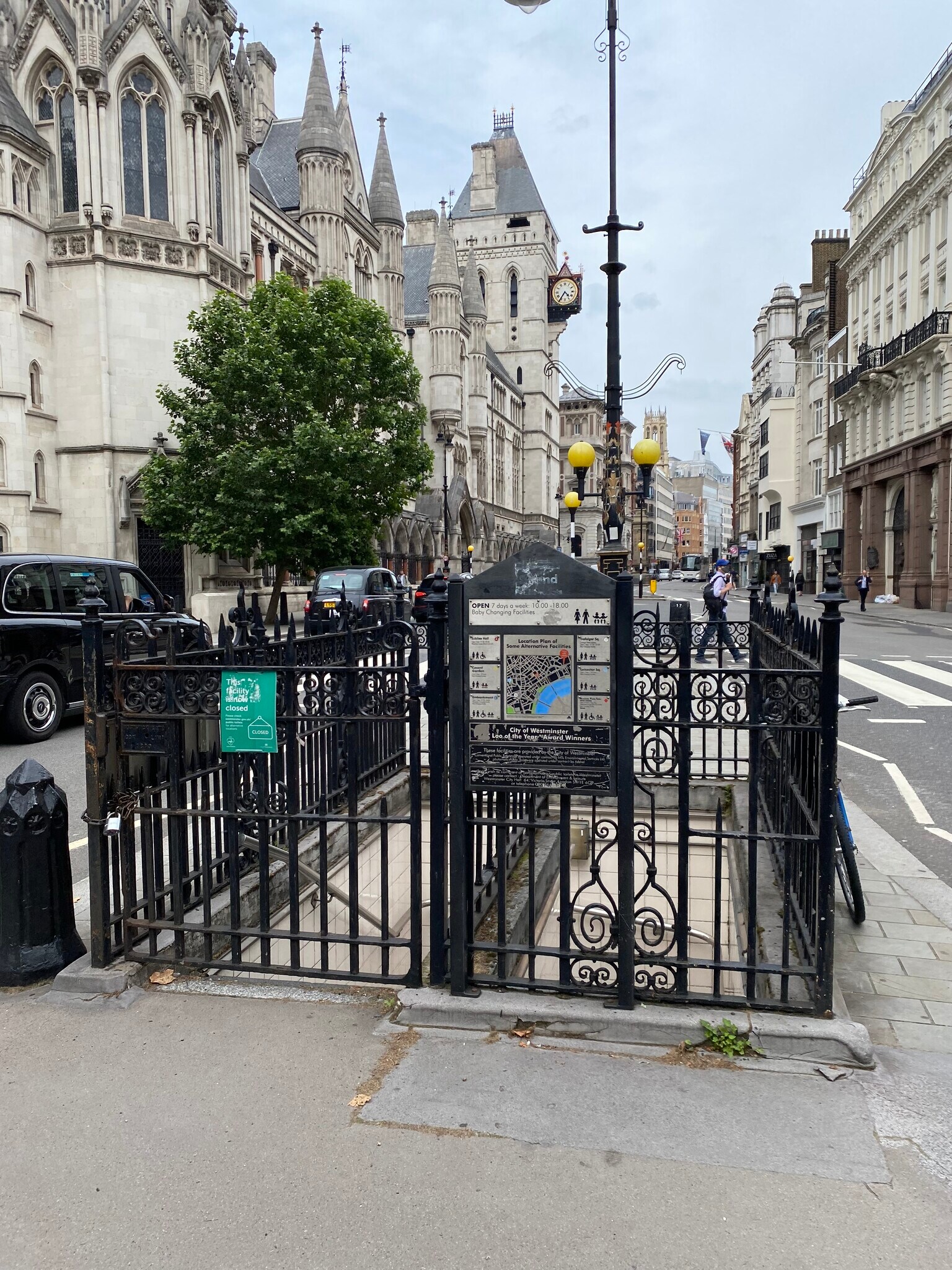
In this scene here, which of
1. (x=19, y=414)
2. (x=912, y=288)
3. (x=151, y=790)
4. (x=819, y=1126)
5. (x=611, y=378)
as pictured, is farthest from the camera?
(x=912, y=288)

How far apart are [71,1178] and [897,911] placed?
14.6 ft

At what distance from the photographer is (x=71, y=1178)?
2.88 meters

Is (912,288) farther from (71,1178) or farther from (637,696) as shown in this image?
(71,1178)

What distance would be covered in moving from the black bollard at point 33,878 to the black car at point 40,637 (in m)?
5.79

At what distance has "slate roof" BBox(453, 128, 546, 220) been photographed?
88.9m

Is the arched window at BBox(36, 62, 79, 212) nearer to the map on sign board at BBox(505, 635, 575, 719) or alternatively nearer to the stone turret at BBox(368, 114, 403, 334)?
the stone turret at BBox(368, 114, 403, 334)

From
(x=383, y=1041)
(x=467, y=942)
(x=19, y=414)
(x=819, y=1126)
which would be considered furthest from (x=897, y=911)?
(x=19, y=414)

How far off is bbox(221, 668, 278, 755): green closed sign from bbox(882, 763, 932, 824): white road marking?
5.63 meters

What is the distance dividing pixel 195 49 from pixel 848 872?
3443 cm

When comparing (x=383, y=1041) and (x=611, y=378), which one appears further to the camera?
Result: (x=611, y=378)

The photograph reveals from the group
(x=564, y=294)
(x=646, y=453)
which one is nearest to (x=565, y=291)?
(x=564, y=294)

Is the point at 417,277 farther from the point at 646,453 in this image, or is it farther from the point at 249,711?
the point at 249,711

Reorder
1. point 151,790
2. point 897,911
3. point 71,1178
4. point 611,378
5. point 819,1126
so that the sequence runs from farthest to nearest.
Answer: point 611,378, point 897,911, point 151,790, point 819,1126, point 71,1178

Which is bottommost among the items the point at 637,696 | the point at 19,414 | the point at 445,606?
the point at 637,696
